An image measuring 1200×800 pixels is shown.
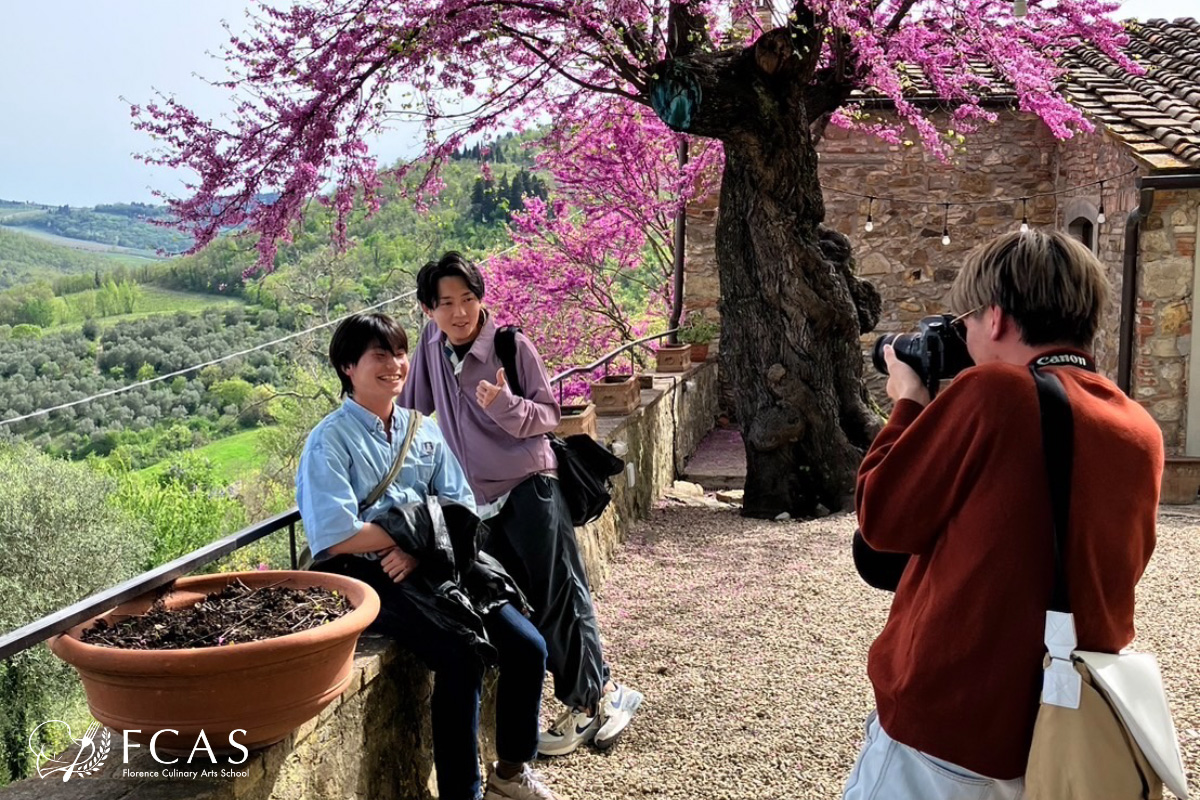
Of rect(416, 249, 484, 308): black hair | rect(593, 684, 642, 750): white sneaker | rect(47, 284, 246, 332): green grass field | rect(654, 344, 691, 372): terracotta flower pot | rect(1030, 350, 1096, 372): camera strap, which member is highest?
→ rect(416, 249, 484, 308): black hair

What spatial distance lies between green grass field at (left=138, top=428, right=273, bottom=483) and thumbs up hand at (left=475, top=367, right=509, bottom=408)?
2253 cm

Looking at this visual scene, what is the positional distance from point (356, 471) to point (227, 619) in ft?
1.82

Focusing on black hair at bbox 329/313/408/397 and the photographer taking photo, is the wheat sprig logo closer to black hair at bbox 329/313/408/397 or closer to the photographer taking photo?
black hair at bbox 329/313/408/397

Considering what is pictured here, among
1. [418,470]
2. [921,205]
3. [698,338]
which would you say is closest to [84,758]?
[418,470]

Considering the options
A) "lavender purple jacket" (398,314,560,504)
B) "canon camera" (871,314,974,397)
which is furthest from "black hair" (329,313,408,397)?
"canon camera" (871,314,974,397)

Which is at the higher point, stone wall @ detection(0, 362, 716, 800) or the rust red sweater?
the rust red sweater

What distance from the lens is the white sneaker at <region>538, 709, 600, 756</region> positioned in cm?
334

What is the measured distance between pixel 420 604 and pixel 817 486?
186 inches

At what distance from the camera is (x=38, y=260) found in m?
36.1

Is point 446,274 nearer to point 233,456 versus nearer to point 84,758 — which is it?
point 84,758

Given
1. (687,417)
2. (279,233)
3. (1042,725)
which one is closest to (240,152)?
(279,233)

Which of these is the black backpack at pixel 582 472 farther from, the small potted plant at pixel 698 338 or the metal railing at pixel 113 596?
the small potted plant at pixel 698 338

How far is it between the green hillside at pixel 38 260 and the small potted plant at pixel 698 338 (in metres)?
30.8

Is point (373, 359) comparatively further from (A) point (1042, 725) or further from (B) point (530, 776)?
(A) point (1042, 725)
